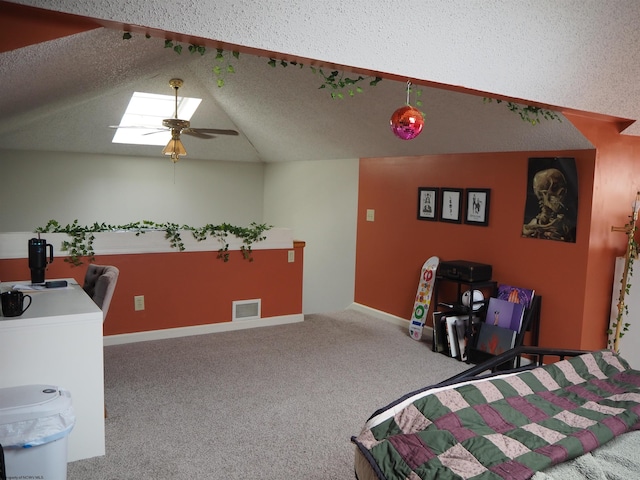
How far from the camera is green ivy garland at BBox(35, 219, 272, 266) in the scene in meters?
4.53

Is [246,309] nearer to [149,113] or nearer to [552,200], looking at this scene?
[552,200]

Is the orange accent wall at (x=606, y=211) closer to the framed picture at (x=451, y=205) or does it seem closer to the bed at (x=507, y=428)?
the framed picture at (x=451, y=205)

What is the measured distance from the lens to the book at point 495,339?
14.2ft

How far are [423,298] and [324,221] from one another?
7.32ft

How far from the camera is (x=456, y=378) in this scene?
222 centimetres

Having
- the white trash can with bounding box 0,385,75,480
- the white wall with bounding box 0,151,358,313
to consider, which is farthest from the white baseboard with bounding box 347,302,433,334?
the white trash can with bounding box 0,385,75,480

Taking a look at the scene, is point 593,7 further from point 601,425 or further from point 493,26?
point 601,425

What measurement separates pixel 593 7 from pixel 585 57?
0.39 m

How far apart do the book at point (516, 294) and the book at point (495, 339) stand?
0.28m

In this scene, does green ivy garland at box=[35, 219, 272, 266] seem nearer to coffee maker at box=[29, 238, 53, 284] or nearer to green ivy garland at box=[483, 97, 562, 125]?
coffee maker at box=[29, 238, 53, 284]

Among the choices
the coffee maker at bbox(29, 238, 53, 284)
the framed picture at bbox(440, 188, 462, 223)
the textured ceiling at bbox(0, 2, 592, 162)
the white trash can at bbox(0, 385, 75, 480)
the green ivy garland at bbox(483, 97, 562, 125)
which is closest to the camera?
the white trash can at bbox(0, 385, 75, 480)

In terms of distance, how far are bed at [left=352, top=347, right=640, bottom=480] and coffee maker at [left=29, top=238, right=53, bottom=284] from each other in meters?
2.51

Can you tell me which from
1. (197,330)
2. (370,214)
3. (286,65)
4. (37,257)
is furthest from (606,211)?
(37,257)

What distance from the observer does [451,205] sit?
5.19 metres
